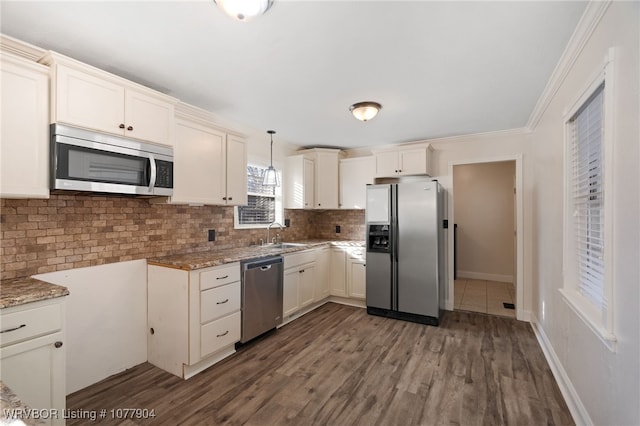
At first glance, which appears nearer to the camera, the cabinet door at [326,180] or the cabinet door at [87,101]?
the cabinet door at [87,101]

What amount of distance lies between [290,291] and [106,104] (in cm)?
253

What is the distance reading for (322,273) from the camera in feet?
13.8

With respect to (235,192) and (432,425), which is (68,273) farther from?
(432,425)

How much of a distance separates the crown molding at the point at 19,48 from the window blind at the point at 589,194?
345 centimetres

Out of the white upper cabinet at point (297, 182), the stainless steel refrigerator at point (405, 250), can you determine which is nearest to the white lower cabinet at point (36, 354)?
the white upper cabinet at point (297, 182)

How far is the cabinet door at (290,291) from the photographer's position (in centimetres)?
343

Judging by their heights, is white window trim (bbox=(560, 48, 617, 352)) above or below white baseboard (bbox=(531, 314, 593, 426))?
above

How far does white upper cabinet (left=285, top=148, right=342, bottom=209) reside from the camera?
14.4 feet

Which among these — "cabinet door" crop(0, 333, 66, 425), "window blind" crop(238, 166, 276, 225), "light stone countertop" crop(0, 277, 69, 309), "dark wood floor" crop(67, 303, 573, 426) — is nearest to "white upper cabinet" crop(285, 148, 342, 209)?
"window blind" crop(238, 166, 276, 225)

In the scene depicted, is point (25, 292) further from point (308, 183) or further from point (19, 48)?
point (308, 183)

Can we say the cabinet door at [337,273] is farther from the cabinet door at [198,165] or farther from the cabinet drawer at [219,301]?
the cabinet door at [198,165]

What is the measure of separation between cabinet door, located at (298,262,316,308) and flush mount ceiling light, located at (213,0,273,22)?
280 centimetres

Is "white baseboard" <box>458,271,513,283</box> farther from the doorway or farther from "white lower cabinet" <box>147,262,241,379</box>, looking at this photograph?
"white lower cabinet" <box>147,262,241,379</box>

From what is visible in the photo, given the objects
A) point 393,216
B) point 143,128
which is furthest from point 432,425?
point 143,128
